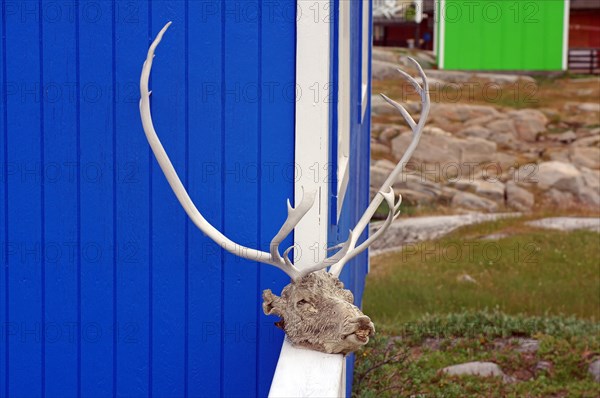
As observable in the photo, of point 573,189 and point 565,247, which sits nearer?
point 565,247

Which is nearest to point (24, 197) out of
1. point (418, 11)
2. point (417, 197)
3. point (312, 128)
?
point (312, 128)

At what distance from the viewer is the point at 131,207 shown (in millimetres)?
4188

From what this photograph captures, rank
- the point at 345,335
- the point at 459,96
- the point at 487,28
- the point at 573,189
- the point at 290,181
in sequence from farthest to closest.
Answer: the point at 487,28 < the point at 459,96 < the point at 573,189 < the point at 290,181 < the point at 345,335

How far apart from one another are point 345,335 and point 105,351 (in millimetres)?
1173

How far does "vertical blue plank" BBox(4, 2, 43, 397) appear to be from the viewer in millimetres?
4168

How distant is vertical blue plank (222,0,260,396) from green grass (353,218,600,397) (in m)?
2.84

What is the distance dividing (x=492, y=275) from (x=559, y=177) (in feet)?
16.0

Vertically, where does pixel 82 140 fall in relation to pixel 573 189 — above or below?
above

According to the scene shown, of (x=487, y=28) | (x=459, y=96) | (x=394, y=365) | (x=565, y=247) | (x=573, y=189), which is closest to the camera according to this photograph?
(x=394, y=365)

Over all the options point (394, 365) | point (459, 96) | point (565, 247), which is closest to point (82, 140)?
point (394, 365)

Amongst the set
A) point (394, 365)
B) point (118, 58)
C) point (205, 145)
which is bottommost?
point (394, 365)

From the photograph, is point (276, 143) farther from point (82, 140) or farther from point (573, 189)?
point (573, 189)

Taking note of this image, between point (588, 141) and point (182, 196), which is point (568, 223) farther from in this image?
point (182, 196)

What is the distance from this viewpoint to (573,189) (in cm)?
1617
